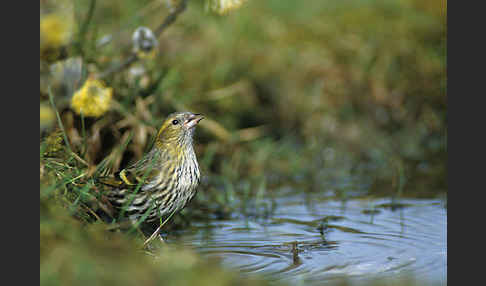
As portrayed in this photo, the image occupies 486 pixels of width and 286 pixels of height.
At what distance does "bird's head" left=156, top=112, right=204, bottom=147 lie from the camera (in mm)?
4281

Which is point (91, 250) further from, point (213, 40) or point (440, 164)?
point (213, 40)

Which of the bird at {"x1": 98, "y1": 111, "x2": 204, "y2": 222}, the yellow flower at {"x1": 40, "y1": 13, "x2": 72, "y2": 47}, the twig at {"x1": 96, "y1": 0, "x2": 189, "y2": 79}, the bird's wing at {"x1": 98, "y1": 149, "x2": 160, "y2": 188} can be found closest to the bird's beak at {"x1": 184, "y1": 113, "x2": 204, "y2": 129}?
the bird at {"x1": 98, "y1": 111, "x2": 204, "y2": 222}

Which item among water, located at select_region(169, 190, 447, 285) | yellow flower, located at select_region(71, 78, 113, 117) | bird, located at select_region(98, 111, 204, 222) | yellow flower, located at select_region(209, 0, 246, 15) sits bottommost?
water, located at select_region(169, 190, 447, 285)

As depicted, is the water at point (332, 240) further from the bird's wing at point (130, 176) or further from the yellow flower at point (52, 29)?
the yellow flower at point (52, 29)

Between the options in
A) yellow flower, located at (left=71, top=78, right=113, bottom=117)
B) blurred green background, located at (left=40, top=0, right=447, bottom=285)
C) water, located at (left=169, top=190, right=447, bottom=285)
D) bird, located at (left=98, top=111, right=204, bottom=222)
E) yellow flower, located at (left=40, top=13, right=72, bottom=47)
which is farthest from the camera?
blurred green background, located at (left=40, top=0, right=447, bottom=285)

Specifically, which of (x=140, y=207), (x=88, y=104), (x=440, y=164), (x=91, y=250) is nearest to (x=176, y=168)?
(x=140, y=207)

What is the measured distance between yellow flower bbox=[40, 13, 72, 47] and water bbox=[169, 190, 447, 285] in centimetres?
159

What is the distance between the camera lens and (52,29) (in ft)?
14.1

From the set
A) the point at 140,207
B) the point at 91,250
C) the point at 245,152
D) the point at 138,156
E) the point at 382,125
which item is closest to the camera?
the point at 91,250

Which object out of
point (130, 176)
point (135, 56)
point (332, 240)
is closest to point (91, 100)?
point (135, 56)

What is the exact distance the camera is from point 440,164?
6.45 meters

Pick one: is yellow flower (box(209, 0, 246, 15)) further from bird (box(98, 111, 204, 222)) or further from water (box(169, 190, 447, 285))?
water (box(169, 190, 447, 285))

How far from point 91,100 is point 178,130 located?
2.55ft

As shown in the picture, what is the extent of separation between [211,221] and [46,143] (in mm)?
1480
